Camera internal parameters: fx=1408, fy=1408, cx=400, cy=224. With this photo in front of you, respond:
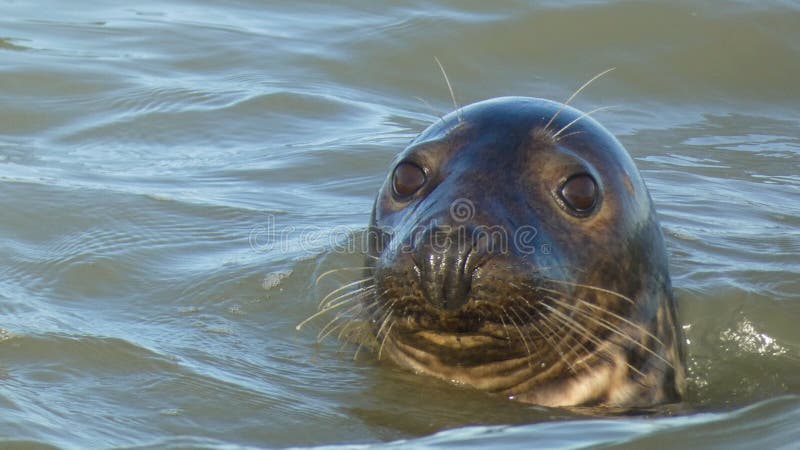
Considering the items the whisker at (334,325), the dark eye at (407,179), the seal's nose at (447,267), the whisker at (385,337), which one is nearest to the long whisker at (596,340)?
the seal's nose at (447,267)

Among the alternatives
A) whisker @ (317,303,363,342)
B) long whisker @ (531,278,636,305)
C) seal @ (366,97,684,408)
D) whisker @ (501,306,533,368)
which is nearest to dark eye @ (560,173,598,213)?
seal @ (366,97,684,408)

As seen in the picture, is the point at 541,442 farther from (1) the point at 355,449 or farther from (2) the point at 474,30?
(2) the point at 474,30

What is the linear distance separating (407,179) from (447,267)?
0.74m

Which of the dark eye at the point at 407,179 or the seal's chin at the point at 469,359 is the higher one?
the dark eye at the point at 407,179

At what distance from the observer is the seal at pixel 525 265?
13.4 ft

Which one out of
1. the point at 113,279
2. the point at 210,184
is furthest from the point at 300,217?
the point at 113,279

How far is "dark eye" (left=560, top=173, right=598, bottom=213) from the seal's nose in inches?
23.2

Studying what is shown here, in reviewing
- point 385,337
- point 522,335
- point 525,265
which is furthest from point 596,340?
point 385,337

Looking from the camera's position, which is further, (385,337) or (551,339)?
(385,337)

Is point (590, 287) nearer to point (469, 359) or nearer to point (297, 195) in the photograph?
point (469, 359)

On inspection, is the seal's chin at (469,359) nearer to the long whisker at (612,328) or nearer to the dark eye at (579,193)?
the long whisker at (612,328)

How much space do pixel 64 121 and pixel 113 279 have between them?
2619 millimetres

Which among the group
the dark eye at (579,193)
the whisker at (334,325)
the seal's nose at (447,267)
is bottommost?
the whisker at (334,325)

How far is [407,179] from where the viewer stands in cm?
464
